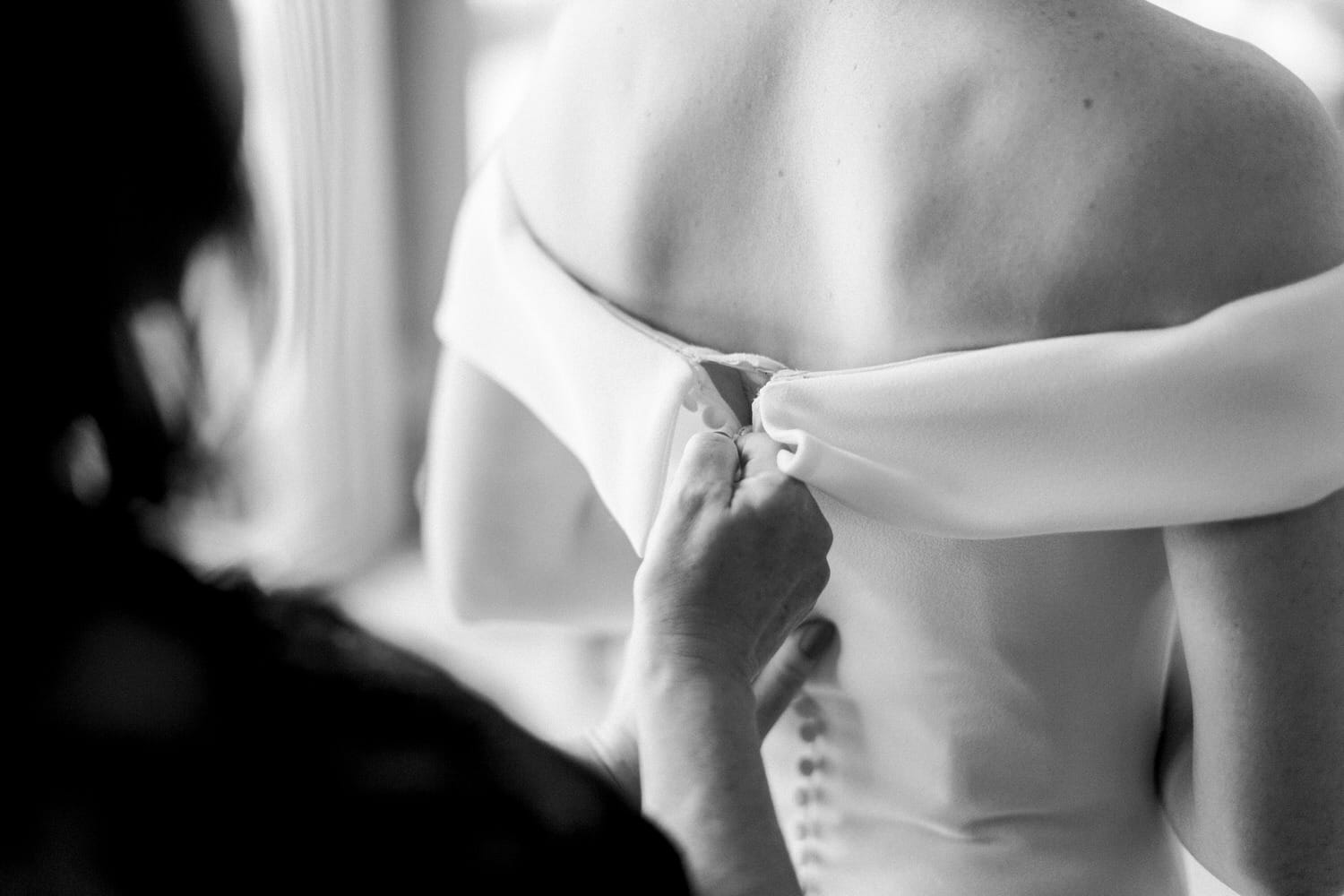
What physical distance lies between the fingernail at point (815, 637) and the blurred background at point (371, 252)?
985 millimetres

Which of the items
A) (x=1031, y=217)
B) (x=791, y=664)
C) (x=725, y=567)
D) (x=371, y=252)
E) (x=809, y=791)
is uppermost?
(x=1031, y=217)

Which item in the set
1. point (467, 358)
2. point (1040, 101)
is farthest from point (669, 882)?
point (467, 358)

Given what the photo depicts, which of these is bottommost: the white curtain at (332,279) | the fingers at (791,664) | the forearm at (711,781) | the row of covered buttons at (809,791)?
the white curtain at (332,279)

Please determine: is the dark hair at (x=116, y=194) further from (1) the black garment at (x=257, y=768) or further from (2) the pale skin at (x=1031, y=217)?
(2) the pale skin at (x=1031, y=217)

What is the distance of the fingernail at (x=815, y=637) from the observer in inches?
32.8

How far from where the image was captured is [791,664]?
840mm

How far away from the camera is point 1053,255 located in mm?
641

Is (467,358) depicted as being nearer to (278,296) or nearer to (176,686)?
(278,296)

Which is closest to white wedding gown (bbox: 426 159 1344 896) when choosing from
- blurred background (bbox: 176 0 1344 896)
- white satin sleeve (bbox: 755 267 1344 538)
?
white satin sleeve (bbox: 755 267 1344 538)

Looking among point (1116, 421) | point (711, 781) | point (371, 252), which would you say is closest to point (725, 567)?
point (711, 781)

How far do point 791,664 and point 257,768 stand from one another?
461 millimetres

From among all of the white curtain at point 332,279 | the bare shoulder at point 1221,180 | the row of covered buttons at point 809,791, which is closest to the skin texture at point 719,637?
the row of covered buttons at point 809,791

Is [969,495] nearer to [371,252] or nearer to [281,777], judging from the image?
[281,777]

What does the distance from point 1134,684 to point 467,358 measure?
0.53m
